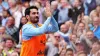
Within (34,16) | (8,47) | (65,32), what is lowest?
(34,16)

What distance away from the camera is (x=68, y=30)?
416 inches

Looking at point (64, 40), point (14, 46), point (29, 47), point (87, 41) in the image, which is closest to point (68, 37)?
point (64, 40)

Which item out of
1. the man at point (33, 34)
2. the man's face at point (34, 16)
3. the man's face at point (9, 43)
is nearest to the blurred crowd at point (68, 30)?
the man's face at point (9, 43)

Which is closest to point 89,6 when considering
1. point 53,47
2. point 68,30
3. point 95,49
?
point 68,30

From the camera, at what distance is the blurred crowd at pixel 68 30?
9820 mm

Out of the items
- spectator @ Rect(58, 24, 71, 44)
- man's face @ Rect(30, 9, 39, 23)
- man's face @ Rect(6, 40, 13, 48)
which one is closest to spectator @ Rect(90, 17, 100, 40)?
spectator @ Rect(58, 24, 71, 44)

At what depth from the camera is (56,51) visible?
10.4 meters

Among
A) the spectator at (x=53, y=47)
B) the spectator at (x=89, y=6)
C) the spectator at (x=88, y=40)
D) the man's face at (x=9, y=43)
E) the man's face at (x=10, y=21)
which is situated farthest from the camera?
the man's face at (x=10, y=21)

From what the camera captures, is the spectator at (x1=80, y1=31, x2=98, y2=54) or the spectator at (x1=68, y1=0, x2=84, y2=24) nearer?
the spectator at (x1=80, y1=31, x2=98, y2=54)

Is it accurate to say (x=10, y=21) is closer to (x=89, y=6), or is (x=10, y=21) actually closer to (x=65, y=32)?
(x=65, y=32)

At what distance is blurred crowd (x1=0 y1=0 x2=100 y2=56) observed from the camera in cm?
982

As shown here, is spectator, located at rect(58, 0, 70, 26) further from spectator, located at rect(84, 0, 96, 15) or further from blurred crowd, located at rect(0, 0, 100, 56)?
spectator, located at rect(84, 0, 96, 15)

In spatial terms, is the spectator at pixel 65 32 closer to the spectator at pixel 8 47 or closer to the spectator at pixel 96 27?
the spectator at pixel 96 27

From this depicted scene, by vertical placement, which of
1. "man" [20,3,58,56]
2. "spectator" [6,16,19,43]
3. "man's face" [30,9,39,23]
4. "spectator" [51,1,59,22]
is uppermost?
"spectator" [51,1,59,22]
